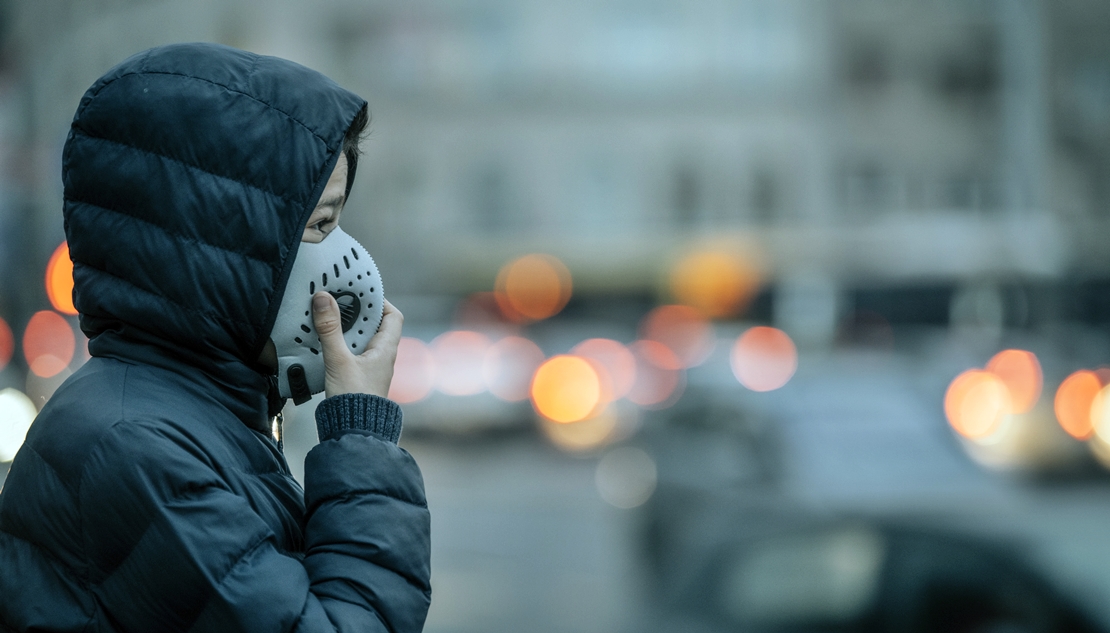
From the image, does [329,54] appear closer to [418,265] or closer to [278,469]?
[418,265]

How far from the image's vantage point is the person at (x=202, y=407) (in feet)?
4.68

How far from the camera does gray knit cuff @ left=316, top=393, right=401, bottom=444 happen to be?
1.66 m

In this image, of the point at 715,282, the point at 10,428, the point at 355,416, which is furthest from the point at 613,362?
the point at 355,416

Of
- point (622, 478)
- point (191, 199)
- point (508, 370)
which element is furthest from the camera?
point (508, 370)

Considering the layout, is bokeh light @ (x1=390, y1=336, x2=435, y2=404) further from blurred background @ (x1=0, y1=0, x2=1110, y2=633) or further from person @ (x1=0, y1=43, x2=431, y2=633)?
person @ (x1=0, y1=43, x2=431, y2=633)

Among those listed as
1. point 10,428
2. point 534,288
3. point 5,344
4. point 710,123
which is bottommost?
point 534,288

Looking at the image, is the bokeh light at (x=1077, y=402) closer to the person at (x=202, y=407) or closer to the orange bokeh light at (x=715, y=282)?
the person at (x=202, y=407)

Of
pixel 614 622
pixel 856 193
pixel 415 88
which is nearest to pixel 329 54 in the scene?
pixel 415 88

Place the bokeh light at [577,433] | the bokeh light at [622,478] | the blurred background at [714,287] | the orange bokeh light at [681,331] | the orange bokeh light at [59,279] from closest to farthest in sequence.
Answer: the blurred background at [714,287], the orange bokeh light at [59,279], the bokeh light at [622,478], the bokeh light at [577,433], the orange bokeh light at [681,331]

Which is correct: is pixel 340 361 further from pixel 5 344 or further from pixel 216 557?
pixel 5 344

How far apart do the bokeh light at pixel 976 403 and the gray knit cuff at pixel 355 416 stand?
4924 millimetres

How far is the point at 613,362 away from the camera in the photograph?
21.6m

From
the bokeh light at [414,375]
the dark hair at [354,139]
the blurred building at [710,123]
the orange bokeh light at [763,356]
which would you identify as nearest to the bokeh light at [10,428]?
the dark hair at [354,139]

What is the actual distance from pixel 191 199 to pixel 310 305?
213mm
